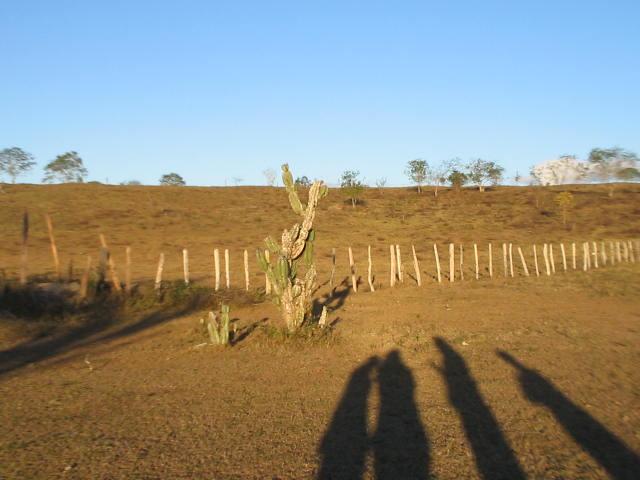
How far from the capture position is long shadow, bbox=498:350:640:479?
199 inches

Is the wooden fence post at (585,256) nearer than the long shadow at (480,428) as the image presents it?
No

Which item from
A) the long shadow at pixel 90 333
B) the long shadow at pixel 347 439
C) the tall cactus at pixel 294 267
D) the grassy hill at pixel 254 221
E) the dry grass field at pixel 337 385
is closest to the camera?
the long shadow at pixel 347 439

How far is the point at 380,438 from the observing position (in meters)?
5.68

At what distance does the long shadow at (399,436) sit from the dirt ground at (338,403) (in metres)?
0.02

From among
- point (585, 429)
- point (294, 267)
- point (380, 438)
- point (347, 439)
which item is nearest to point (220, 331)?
point (294, 267)

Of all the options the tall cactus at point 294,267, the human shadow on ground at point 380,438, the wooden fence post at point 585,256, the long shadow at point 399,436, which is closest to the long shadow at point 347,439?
the human shadow on ground at point 380,438

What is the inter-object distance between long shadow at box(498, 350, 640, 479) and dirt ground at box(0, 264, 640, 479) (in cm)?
2

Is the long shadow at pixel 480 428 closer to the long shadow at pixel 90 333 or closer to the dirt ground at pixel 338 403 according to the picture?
the dirt ground at pixel 338 403

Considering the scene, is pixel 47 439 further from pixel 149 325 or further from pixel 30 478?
pixel 149 325

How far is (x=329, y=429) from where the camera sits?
5941 mm

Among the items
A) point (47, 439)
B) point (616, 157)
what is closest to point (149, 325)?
point (47, 439)

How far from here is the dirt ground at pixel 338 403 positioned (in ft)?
16.7

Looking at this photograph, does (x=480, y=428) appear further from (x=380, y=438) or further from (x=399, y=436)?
(x=380, y=438)

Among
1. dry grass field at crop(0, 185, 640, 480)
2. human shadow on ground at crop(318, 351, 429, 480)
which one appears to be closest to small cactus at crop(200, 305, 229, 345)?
dry grass field at crop(0, 185, 640, 480)
